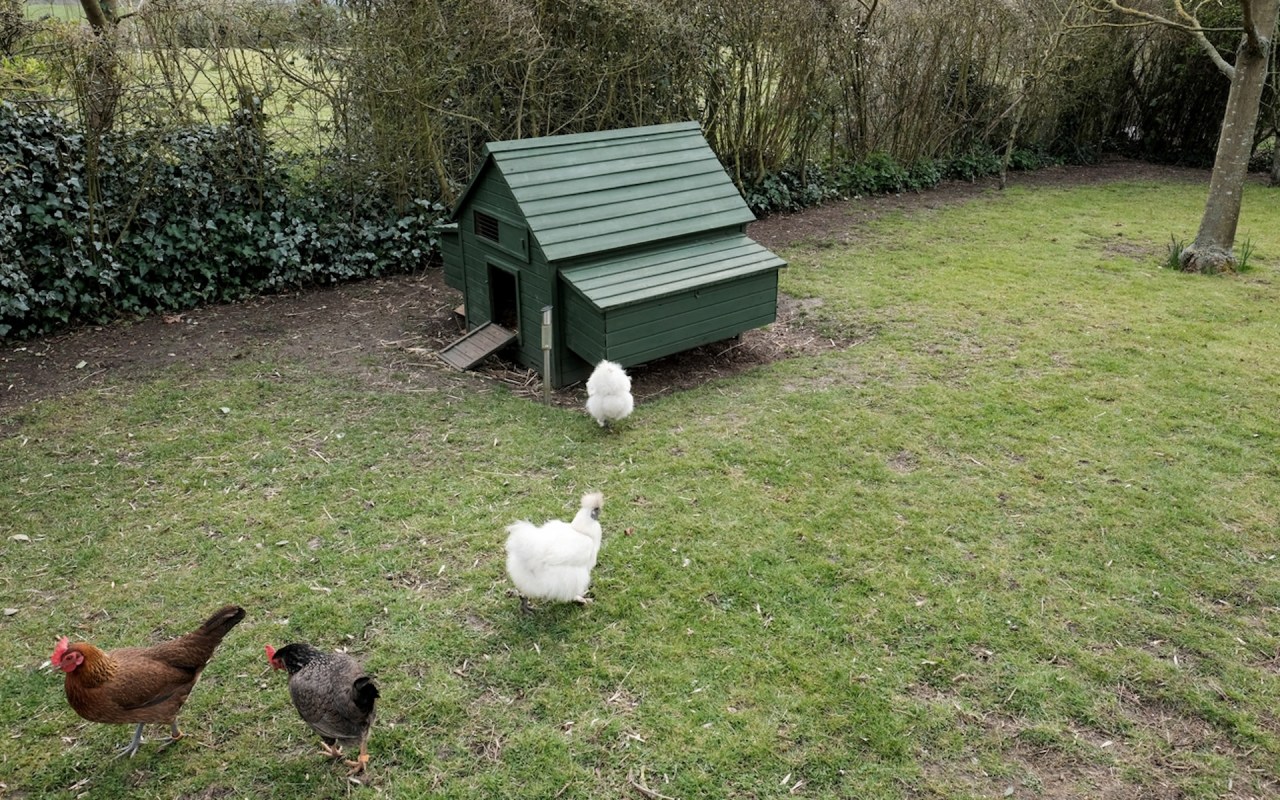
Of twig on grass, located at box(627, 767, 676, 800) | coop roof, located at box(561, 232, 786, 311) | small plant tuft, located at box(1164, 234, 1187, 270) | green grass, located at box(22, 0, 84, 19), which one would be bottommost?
twig on grass, located at box(627, 767, 676, 800)

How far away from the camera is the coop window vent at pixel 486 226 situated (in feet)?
25.5

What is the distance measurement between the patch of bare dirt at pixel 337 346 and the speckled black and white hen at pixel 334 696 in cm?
392

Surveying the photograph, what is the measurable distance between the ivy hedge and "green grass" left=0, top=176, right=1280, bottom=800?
5.92 feet

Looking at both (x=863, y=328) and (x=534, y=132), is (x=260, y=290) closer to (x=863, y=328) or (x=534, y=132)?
(x=534, y=132)

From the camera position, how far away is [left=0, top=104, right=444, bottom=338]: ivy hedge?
7.89 m

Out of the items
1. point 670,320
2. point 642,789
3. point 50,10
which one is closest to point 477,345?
point 670,320

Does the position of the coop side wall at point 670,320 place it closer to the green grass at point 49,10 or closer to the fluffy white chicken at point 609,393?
the fluffy white chicken at point 609,393

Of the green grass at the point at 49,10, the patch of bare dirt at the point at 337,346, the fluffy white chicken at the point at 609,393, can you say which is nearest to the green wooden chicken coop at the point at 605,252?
the patch of bare dirt at the point at 337,346

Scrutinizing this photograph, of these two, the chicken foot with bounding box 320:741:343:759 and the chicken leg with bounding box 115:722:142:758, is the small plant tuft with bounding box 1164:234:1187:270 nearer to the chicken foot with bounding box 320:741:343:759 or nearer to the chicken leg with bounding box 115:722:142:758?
the chicken foot with bounding box 320:741:343:759

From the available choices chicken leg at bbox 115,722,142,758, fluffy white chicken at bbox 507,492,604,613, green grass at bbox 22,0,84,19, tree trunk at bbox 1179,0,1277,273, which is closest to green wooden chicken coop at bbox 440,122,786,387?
fluffy white chicken at bbox 507,492,604,613

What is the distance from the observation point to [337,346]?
323 inches

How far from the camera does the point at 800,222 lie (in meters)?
12.8

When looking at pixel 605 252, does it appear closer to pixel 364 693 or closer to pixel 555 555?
pixel 555 555

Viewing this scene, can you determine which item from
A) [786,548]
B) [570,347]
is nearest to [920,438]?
[786,548]
